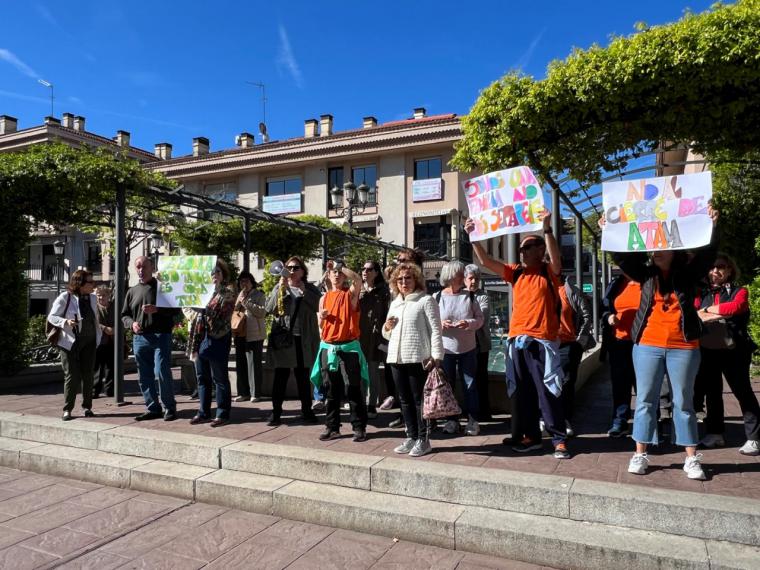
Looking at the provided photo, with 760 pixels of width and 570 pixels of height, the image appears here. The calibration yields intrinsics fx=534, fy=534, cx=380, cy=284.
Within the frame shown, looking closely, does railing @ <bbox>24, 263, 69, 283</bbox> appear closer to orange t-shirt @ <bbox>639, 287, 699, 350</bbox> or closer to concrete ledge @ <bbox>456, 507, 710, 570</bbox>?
concrete ledge @ <bbox>456, 507, 710, 570</bbox>

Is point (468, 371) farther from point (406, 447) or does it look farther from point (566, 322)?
point (406, 447)

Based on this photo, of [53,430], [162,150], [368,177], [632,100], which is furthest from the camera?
[162,150]

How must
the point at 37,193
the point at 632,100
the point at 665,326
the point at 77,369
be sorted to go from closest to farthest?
the point at 665,326 < the point at 632,100 < the point at 77,369 < the point at 37,193

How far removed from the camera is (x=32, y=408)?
7117 mm

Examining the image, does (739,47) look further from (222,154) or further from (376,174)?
(222,154)

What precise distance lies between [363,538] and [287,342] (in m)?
→ 2.53

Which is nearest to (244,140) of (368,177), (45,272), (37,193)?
(368,177)

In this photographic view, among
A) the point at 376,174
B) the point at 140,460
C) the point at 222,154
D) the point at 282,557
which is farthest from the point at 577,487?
the point at 222,154

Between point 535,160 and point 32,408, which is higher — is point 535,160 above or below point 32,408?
above

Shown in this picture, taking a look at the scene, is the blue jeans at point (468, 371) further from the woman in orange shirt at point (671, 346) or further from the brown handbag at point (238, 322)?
the brown handbag at point (238, 322)

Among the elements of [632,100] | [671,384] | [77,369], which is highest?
[632,100]

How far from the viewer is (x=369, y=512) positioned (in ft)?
12.3

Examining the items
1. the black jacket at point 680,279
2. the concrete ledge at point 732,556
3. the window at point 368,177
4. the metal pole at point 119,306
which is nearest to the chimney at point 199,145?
the window at point 368,177

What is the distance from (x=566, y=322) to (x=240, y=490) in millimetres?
3310
